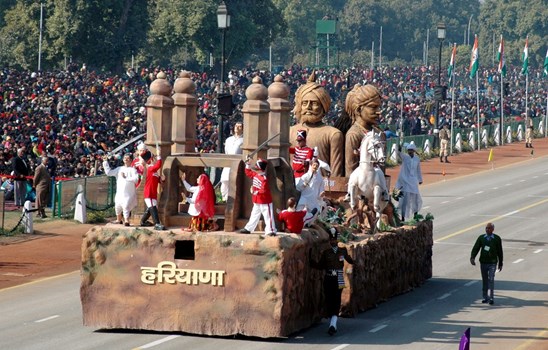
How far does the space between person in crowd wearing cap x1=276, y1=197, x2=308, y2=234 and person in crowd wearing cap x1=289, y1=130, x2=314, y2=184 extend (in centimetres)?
274

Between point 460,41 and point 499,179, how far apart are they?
138m

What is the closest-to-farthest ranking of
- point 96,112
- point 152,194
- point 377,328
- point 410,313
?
1. point 152,194
2. point 377,328
3. point 410,313
4. point 96,112

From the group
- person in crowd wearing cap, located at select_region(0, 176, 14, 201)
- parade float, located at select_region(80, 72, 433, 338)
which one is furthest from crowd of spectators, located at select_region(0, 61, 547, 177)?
parade float, located at select_region(80, 72, 433, 338)

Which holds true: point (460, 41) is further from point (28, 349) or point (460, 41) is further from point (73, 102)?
point (28, 349)

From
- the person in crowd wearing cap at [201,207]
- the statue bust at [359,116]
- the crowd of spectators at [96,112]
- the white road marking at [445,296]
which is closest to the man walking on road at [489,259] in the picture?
the white road marking at [445,296]

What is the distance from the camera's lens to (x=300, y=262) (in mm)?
→ 24172

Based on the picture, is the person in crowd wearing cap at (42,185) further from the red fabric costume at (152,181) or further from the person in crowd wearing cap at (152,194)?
the red fabric costume at (152,181)

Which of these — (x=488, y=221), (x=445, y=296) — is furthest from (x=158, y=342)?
(x=488, y=221)

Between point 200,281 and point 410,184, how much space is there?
10204 millimetres

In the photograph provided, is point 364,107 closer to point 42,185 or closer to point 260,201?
point 260,201

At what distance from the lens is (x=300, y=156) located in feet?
89.0

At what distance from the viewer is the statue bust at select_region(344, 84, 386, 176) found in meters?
29.5

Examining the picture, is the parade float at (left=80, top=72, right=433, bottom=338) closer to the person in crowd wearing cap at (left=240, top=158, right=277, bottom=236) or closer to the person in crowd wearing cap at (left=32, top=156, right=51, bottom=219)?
the person in crowd wearing cap at (left=240, top=158, right=277, bottom=236)

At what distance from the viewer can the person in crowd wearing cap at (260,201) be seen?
23.8 metres
